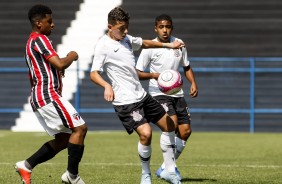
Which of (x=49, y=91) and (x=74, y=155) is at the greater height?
(x=49, y=91)

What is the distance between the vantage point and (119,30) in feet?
27.2

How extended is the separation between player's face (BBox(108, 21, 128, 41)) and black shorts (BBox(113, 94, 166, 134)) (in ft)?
2.20

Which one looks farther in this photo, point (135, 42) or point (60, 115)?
point (135, 42)

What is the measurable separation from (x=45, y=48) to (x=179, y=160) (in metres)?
4.78

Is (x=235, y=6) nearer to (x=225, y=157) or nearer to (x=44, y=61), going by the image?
(x=225, y=157)

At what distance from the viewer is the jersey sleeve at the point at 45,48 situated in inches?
308

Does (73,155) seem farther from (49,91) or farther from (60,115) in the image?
(49,91)

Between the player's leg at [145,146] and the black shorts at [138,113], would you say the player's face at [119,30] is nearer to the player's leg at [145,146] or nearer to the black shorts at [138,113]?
the black shorts at [138,113]

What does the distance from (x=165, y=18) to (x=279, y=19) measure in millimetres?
13397

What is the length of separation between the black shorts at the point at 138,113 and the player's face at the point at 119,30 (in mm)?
671

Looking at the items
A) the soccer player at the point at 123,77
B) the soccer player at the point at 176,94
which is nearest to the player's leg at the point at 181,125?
the soccer player at the point at 176,94

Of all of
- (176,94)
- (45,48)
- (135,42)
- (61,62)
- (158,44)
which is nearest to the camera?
(61,62)

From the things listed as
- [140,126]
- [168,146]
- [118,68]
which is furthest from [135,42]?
[168,146]

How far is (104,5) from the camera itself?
2423 centimetres
